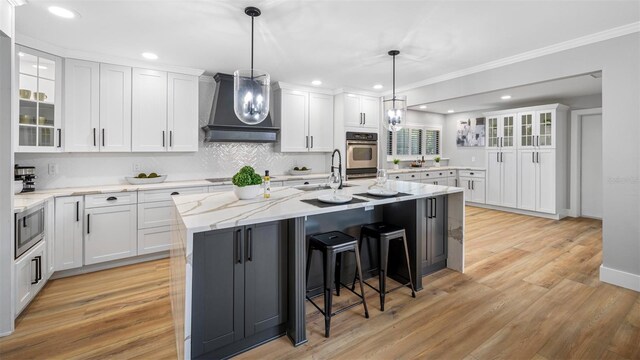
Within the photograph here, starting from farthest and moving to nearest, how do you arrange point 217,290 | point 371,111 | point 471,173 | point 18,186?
point 471,173 < point 371,111 < point 18,186 < point 217,290

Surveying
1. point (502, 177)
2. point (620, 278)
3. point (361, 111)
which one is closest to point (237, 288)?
point (620, 278)

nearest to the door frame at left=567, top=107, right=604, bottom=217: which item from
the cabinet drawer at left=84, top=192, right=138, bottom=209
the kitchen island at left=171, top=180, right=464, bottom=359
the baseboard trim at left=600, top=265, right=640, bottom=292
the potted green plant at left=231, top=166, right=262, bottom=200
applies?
the baseboard trim at left=600, top=265, right=640, bottom=292

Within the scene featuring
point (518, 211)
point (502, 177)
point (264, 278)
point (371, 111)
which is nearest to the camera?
point (264, 278)

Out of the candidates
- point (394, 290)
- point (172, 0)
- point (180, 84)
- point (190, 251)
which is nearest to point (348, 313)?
point (394, 290)

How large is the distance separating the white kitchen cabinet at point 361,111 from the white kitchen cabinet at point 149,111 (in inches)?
111

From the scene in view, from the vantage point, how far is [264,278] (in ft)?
6.43

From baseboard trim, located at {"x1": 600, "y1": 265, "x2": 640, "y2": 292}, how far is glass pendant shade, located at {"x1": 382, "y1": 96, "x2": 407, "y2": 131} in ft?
8.04

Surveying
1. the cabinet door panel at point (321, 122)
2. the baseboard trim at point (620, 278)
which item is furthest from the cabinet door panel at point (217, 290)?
the cabinet door panel at point (321, 122)

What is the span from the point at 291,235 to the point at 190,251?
65 cm

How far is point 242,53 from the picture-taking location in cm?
352

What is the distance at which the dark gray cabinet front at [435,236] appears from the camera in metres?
3.06

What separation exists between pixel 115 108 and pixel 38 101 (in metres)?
0.70

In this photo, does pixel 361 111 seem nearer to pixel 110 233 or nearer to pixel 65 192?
pixel 110 233

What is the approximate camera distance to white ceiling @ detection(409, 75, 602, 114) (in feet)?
14.7
